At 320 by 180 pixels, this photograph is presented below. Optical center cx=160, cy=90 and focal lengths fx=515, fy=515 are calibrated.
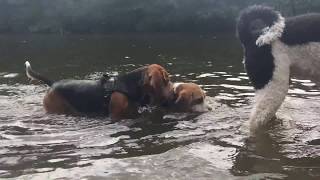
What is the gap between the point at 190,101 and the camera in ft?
24.5

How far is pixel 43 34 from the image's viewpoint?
2845cm

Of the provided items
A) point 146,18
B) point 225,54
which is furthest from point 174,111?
point 146,18

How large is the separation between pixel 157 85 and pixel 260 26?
5.99ft

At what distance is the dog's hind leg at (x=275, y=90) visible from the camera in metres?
5.89

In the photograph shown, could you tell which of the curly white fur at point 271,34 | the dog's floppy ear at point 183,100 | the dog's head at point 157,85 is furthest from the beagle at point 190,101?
the curly white fur at point 271,34

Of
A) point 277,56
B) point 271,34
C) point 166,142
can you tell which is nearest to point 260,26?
point 271,34

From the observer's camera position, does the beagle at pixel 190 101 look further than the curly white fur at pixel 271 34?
Yes

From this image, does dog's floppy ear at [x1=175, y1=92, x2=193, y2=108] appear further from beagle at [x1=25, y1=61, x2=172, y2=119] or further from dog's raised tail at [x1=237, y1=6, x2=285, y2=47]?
dog's raised tail at [x1=237, y1=6, x2=285, y2=47]

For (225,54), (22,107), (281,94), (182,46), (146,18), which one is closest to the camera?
(281,94)

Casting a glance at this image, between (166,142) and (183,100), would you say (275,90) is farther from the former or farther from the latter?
(183,100)

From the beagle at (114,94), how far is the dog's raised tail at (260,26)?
1.56m

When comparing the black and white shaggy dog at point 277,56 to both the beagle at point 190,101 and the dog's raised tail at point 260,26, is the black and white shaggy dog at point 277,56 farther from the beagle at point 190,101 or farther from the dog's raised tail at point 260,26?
the beagle at point 190,101

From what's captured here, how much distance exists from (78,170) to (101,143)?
103cm

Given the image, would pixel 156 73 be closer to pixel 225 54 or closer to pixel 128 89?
pixel 128 89
